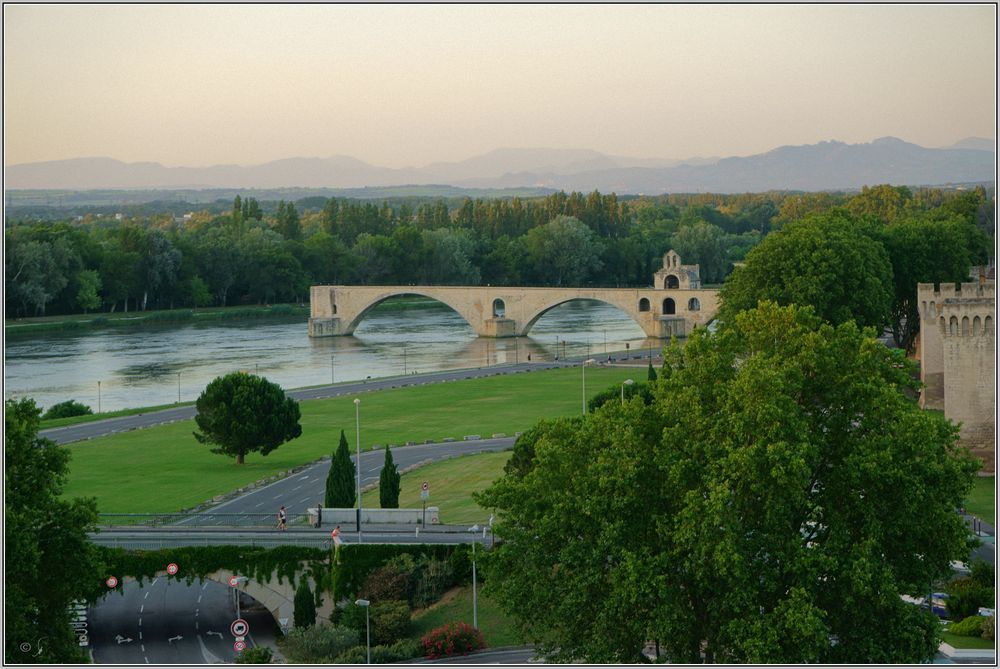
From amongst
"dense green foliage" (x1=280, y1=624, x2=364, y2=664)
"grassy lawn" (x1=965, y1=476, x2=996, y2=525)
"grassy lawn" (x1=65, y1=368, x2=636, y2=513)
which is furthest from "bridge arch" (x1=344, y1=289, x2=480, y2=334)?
"dense green foliage" (x1=280, y1=624, x2=364, y2=664)

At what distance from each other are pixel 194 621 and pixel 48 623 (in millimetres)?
6689

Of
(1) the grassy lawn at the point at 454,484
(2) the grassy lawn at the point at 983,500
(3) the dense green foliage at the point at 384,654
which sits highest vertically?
(2) the grassy lawn at the point at 983,500

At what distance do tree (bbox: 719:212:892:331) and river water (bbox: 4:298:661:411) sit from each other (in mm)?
23218

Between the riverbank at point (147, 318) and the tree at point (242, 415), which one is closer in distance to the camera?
the tree at point (242, 415)

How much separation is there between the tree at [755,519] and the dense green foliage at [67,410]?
3962cm

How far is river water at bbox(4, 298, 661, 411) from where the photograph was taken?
73.9 m

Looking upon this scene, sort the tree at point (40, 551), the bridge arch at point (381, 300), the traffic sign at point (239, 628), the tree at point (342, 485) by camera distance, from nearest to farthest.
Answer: the tree at point (40, 551)
the traffic sign at point (239, 628)
the tree at point (342, 485)
the bridge arch at point (381, 300)

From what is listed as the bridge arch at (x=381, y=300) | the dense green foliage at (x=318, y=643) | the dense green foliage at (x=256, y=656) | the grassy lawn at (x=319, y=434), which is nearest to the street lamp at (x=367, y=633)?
the dense green foliage at (x=318, y=643)

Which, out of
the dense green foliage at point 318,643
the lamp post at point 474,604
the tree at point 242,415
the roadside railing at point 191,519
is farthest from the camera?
the tree at point 242,415

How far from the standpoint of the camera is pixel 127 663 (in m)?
30.0

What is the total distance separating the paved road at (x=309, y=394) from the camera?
56.5 meters

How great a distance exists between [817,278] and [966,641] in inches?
1183

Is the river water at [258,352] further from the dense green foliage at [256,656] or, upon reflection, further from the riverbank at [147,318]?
the dense green foliage at [256,656]

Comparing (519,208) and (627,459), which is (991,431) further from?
(519,208)
